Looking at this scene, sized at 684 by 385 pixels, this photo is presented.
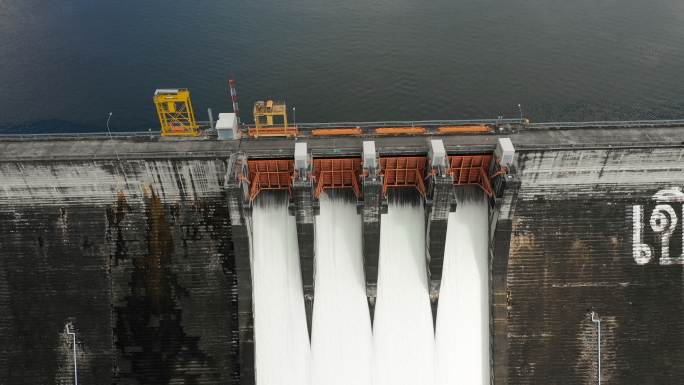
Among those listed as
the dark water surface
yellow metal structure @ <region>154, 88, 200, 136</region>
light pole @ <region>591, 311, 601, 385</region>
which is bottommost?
light pole @ <region>591, 311, 601, 385</region>

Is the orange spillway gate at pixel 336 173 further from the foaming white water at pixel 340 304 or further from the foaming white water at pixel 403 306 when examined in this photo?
the foaming white water at pixel 403 306

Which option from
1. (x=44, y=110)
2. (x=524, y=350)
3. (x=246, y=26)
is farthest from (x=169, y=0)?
(x=524, y=350)

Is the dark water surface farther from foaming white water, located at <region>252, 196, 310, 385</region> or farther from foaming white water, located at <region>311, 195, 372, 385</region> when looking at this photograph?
foaming white water, located at <region>252, 196, 310, 385</region>

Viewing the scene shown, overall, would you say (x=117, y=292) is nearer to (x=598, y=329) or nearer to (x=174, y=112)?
(x=174, y=112)

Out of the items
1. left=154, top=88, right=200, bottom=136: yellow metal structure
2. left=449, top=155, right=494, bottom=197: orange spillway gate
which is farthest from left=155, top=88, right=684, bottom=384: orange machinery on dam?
left=154, top=88, right=200, bottom=136: yellow metal structure

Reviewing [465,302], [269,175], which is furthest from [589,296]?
[269,175]

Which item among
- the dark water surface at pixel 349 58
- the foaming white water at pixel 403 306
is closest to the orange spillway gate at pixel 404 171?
the foaming white water at pixel 403 306
